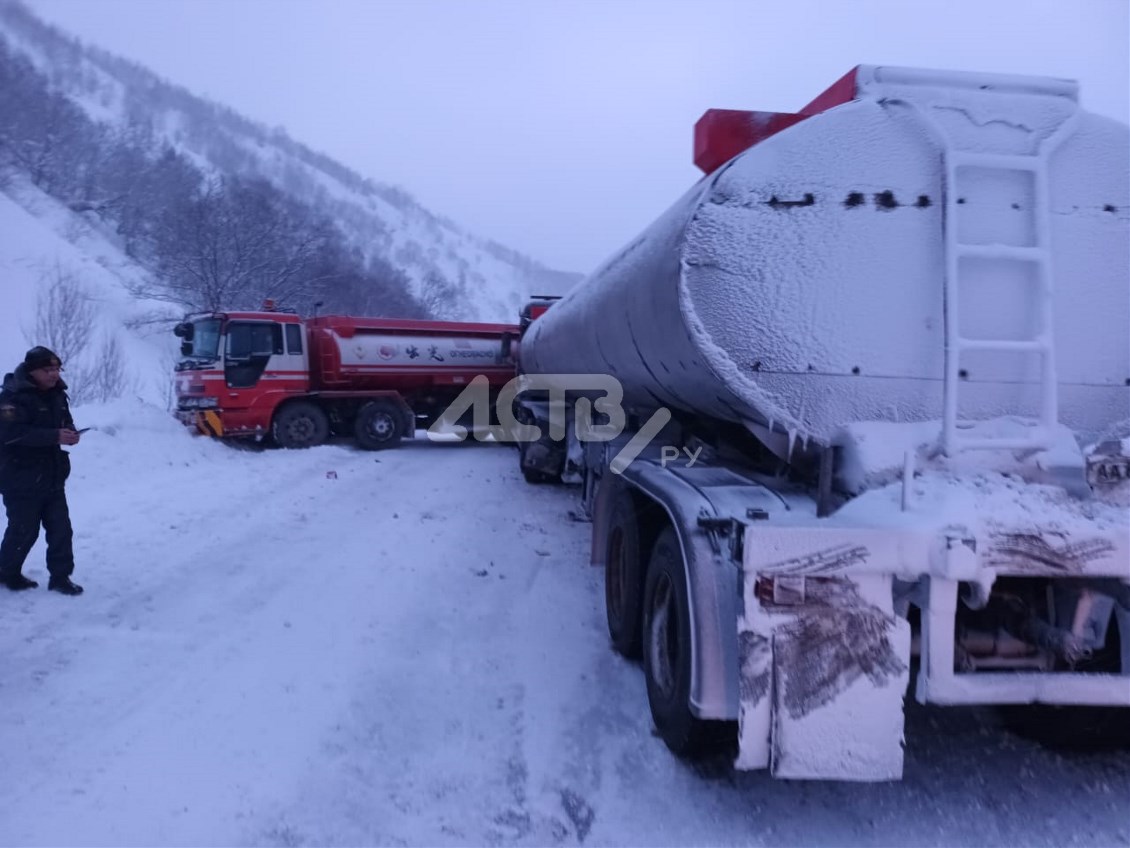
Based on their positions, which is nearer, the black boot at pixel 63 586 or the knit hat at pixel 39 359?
the knit hat at pixel 39 359

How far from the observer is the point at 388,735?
3.62 meters

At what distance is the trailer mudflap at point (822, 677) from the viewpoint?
2.69 meters

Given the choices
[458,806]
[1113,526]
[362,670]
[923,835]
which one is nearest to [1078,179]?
[1113,526]

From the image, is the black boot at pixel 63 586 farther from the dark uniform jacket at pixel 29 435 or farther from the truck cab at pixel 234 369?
the truck cab at pixel 234 369

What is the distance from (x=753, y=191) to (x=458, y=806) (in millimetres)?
2732

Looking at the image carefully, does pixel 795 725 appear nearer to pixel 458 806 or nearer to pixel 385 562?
pixel 458 806

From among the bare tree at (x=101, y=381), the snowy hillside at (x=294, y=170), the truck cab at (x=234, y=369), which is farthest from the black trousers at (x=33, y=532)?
the snowy hillside at (x=294, y=170)

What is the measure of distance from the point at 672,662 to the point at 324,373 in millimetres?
12431

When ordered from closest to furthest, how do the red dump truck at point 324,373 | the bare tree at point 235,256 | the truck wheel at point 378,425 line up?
the red dump truck at point 324,373 → the truck wheel at point 378,425 → the bare tree at point 235,256

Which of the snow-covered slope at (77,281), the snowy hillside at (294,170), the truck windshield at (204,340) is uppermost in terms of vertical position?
the snowy hillside at (294,170)

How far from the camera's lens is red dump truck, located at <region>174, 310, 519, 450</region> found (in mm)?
13305

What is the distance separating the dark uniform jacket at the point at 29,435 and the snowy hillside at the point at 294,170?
49339 mm

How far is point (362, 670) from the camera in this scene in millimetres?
4312

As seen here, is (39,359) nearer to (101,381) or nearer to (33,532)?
(33,532)
